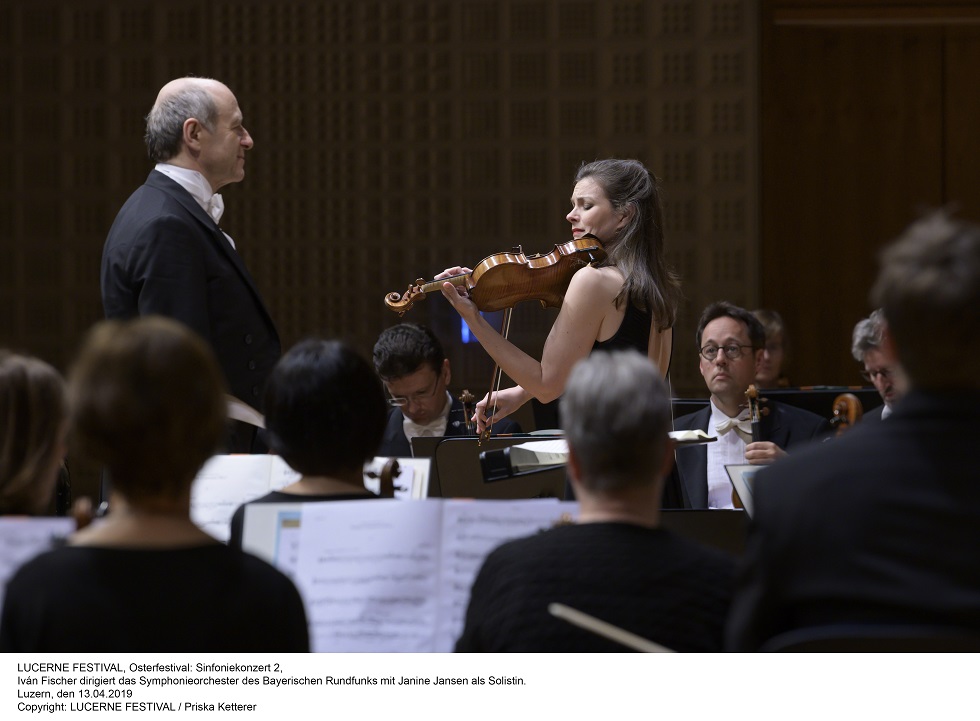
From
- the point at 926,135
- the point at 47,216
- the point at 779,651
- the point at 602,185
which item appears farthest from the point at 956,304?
the point at 47,216

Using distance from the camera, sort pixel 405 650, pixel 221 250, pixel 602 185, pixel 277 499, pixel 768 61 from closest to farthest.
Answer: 1. pixel 405 650
2. pixel 277 499
3. pixel 221 250
4. pixel 602 185
5. pixel 768 61

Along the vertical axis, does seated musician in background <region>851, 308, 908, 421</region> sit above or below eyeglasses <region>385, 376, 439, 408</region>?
above

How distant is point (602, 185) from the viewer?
2.97m

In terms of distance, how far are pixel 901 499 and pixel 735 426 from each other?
219cm

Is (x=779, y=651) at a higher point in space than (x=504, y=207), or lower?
lower

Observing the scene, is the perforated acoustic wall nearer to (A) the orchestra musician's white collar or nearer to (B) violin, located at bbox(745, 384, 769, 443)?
(A) the orchestra musician's white collar

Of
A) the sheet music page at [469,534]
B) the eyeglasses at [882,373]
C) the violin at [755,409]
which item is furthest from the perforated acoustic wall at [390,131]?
the sheet music page at [469,534]

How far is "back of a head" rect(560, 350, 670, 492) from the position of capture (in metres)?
1.46

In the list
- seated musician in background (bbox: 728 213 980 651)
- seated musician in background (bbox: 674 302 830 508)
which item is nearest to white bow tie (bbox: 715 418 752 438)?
seated musician in background (bbox: 674 302 830 508)

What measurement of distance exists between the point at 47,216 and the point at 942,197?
5.12 meters

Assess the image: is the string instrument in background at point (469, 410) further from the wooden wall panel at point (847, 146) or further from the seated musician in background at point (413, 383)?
the wooden wall panel at point (847, 146)

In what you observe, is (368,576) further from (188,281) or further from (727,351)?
(727,351)

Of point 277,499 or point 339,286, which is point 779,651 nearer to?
point 277,499

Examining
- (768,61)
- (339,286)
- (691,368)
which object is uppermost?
(768,61)
